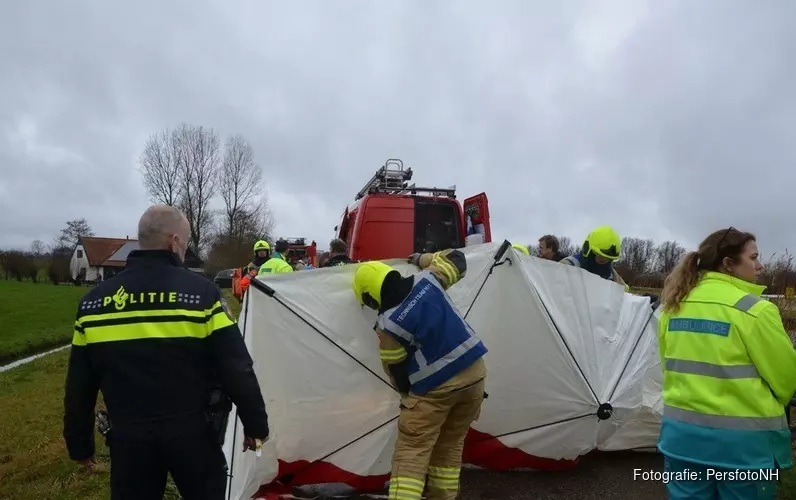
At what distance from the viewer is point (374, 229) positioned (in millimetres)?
7426

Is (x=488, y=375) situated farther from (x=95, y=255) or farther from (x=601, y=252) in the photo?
(x=95, y=255)

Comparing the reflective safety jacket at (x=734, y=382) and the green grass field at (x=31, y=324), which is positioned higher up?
the reflective safety jacket at (x=734, y=382)

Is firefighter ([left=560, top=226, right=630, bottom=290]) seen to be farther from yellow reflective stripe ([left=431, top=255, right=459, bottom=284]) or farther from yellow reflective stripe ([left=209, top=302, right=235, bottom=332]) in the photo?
yellow reflective stripe ([left=209, top=302, right=235, bottom=332])

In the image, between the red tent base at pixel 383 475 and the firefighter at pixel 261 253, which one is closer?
the red tent base at pixel 383 475

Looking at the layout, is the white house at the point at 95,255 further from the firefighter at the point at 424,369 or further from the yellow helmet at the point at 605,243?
the firefighter at the point at 424,369

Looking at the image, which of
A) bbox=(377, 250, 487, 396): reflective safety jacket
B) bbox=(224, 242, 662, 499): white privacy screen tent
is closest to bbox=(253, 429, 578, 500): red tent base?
bbox=(224, 242, 662, 499): white privacy screen tent

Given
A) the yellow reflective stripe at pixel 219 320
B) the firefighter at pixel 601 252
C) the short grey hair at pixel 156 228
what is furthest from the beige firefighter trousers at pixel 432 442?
the firefighter at pixel 601 252

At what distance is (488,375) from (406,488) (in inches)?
50.0

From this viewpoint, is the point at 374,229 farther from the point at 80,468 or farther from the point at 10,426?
the point at 10,426

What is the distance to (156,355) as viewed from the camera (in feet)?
7.46

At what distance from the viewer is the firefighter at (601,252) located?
5.02 metres

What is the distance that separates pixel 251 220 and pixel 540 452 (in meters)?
42.8

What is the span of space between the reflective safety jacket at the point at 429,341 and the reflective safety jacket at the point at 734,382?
113 centimetres

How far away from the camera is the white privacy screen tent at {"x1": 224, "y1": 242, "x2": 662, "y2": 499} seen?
3.75m
